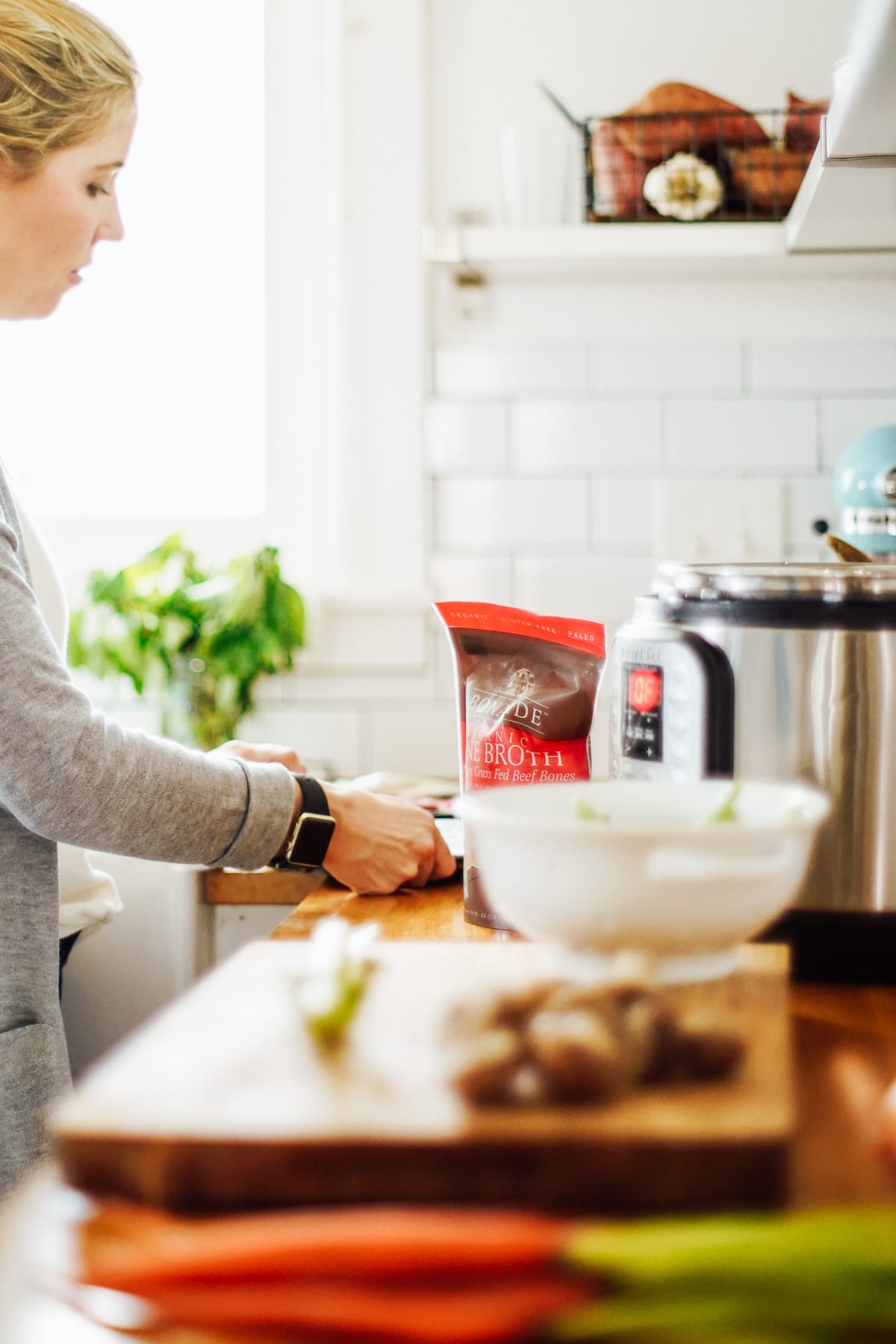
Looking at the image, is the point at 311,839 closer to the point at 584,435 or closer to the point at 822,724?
the point at 822,724

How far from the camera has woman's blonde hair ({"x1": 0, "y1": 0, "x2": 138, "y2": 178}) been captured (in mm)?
1056

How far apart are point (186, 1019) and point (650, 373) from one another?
1485mm

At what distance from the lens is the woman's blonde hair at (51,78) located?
3.46 feet

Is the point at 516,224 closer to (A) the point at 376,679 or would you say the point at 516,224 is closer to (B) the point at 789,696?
(A) the point at 376,679

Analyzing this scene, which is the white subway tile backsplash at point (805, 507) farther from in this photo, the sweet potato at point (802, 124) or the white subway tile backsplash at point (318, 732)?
the white subway tile backsplash at point (318, 732)

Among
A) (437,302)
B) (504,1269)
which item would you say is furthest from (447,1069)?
(437,302)

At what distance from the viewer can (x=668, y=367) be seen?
1841mm

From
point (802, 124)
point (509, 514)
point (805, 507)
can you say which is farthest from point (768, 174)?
point (509, 514)

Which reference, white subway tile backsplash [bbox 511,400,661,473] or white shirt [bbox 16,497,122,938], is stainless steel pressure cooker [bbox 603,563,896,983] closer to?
white shirt [bbox 16,497,122,938]

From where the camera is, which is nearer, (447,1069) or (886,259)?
(447,1069)

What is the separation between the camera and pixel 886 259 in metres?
1.71

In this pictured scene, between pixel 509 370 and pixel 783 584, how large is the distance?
1163 mm

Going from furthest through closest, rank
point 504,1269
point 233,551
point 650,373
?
point 233,551 < point 650,373 < point 504,1269

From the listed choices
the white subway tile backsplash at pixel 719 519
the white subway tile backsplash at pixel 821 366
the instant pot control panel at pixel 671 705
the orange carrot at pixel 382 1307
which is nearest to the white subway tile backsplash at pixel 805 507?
the white subway tile backsplash at pixel 719 519
